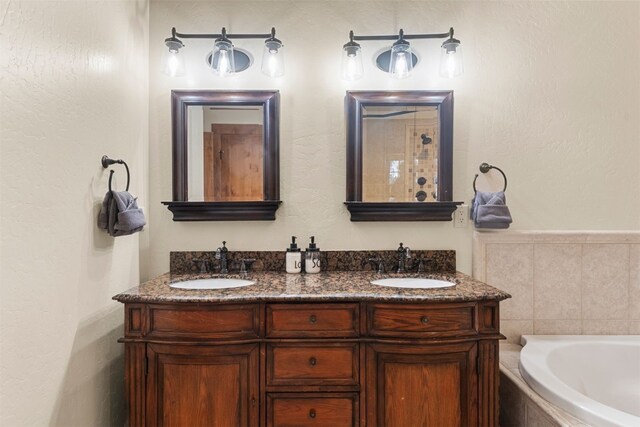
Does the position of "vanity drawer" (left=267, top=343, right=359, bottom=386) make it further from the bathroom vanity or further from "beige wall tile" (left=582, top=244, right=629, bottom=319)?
"beige wall tile" (left=582, top=244, right=629, bottom=319)

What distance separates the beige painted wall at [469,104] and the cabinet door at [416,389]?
0.69 m

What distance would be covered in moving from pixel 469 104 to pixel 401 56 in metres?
0.48

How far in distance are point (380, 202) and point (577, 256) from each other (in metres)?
1.15

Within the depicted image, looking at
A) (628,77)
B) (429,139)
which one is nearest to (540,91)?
(628,77)

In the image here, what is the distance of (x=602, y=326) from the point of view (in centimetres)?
193

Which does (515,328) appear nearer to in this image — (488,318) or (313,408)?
(488,318)

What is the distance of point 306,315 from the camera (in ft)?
4.59

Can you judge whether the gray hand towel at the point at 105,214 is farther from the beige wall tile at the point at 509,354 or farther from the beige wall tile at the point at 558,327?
the beige wall tile at the point at 558,327

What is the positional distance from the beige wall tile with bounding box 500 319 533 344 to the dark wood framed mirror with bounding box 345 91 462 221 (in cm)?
69

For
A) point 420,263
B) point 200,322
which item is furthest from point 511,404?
point 200,322

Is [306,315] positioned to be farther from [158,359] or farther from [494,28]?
[494,28]

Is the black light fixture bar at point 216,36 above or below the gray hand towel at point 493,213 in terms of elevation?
above

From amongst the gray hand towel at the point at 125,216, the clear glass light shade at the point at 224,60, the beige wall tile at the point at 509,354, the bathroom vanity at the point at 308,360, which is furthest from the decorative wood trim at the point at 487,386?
the clear glass light shade at the point at 224,60

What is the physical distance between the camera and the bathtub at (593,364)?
1671 millimetres
